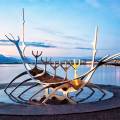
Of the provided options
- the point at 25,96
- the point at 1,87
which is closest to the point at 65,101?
the point at 25,96

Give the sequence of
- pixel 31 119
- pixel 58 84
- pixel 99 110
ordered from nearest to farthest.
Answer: pixel 31 119, pixel 99 110, pixel 58 84

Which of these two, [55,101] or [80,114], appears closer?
[80,114]

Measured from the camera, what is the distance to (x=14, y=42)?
50.8ft

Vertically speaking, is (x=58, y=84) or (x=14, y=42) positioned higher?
(x=14, y=42)

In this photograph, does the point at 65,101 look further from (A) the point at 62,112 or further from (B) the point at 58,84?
(A) the point at 62,112

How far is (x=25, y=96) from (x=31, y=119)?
5286mm

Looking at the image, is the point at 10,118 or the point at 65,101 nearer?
the point at 10,118

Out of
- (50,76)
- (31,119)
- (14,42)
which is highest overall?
(14,42)

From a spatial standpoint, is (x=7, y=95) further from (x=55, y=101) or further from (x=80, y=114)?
(x=80, y=114)

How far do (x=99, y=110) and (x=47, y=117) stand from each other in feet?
6.49

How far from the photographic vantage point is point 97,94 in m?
17.7

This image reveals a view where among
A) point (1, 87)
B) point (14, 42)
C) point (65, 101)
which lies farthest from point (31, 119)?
point (1, 87)

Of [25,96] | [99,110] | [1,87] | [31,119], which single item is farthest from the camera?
[1,87]

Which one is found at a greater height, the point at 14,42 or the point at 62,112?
the point at 14,42
